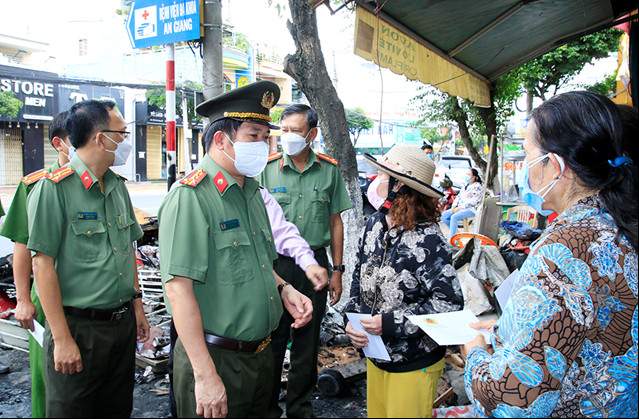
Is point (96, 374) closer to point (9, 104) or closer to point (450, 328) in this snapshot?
point (450, 328)

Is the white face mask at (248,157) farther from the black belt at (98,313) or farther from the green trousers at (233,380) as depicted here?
the black belt at (98,313)

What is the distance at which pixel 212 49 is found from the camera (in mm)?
→ 4633

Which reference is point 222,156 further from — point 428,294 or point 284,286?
point 428,294

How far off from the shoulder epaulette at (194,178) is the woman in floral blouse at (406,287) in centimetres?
90

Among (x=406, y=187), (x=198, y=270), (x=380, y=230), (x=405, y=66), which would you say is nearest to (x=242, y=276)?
(x=198, y=270)

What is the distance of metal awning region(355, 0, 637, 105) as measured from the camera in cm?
421

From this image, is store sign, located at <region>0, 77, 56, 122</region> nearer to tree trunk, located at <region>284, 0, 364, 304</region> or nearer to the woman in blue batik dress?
tree trunk, located at <region>284, 0, 364, 304</region>

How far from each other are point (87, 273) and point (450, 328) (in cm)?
186

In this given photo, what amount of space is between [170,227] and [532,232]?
4227 millimetres

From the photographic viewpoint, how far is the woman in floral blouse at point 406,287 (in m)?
2.10

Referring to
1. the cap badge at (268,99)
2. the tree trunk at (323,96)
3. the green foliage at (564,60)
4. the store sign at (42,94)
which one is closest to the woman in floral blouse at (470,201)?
the green foliage at (564,60)

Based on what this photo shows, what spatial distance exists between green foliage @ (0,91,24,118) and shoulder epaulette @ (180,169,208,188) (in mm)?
19454

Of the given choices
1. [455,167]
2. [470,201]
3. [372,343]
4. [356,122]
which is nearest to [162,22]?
[372,343]

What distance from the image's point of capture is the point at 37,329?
2.20 metres
